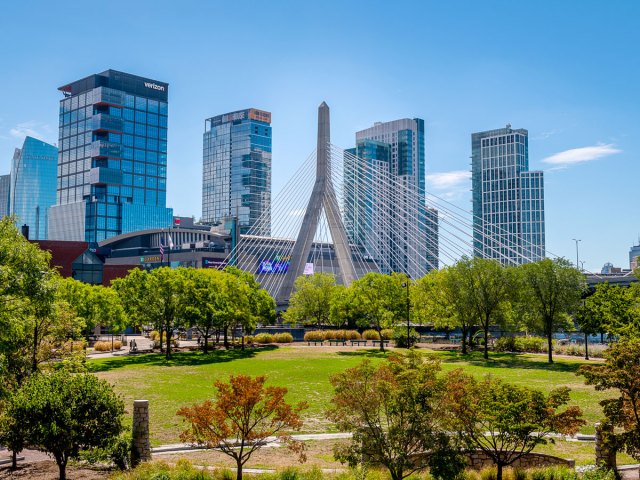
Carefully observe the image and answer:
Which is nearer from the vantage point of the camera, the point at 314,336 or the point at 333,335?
the point at 314,336

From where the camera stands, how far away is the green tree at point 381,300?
68.6 meters

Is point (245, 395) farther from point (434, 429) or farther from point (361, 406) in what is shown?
point (434, 429)

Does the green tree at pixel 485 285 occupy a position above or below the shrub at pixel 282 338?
above

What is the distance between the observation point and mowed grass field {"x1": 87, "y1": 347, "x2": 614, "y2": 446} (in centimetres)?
3394

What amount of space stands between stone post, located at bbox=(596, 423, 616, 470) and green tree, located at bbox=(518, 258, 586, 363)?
34828 millimetres

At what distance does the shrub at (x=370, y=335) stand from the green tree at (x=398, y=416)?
60979 mm

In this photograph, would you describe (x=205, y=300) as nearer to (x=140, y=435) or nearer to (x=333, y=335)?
(x=333, y=335)

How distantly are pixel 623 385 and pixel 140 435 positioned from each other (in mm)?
17439

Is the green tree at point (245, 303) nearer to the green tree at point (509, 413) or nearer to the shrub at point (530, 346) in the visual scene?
the shrub at point (530, 346)

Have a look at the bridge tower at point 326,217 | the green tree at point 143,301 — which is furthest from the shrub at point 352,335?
the green tree at point 143,301

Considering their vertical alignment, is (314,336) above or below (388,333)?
below

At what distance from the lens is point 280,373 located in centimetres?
4834

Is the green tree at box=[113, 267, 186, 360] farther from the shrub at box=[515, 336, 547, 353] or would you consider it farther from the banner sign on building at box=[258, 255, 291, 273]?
the banner sign on building at box=[258, 255, 291, 273]

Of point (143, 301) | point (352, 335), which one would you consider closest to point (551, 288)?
point (352, 335)
